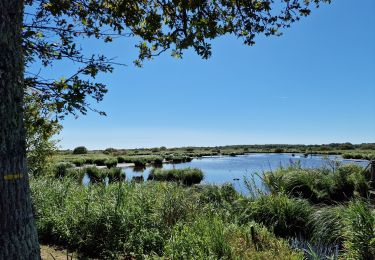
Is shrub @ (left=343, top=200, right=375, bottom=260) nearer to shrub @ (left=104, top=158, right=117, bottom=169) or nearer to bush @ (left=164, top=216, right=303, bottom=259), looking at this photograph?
bush @ (left=164, top=216, right=303, bottom=259)

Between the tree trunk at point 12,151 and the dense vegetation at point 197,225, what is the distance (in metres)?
2.22

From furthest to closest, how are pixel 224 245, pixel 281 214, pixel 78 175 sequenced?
pixel 78 175
pixel 281 214
pixel 224 245

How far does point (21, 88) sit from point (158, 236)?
142 inches

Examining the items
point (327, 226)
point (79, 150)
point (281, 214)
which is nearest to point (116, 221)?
point (281, 214)

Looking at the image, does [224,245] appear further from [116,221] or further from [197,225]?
[116,221]

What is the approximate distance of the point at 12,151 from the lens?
255 cm

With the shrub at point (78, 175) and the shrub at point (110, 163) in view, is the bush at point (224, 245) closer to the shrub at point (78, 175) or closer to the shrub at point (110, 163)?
the shrub at point (78, 175)

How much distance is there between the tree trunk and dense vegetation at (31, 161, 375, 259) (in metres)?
2.22

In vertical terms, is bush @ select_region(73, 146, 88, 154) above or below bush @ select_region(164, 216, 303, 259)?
above

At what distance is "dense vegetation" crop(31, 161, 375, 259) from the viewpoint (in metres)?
4.56

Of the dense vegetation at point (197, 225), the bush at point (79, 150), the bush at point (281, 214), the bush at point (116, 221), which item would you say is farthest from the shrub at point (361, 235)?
the bush at point (79, 150)

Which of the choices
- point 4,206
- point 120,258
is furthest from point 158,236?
point 4,206

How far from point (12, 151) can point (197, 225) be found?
11.1 feet

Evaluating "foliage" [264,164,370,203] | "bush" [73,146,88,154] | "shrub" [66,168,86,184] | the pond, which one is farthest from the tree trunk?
"bush" [73,146,88,154]
